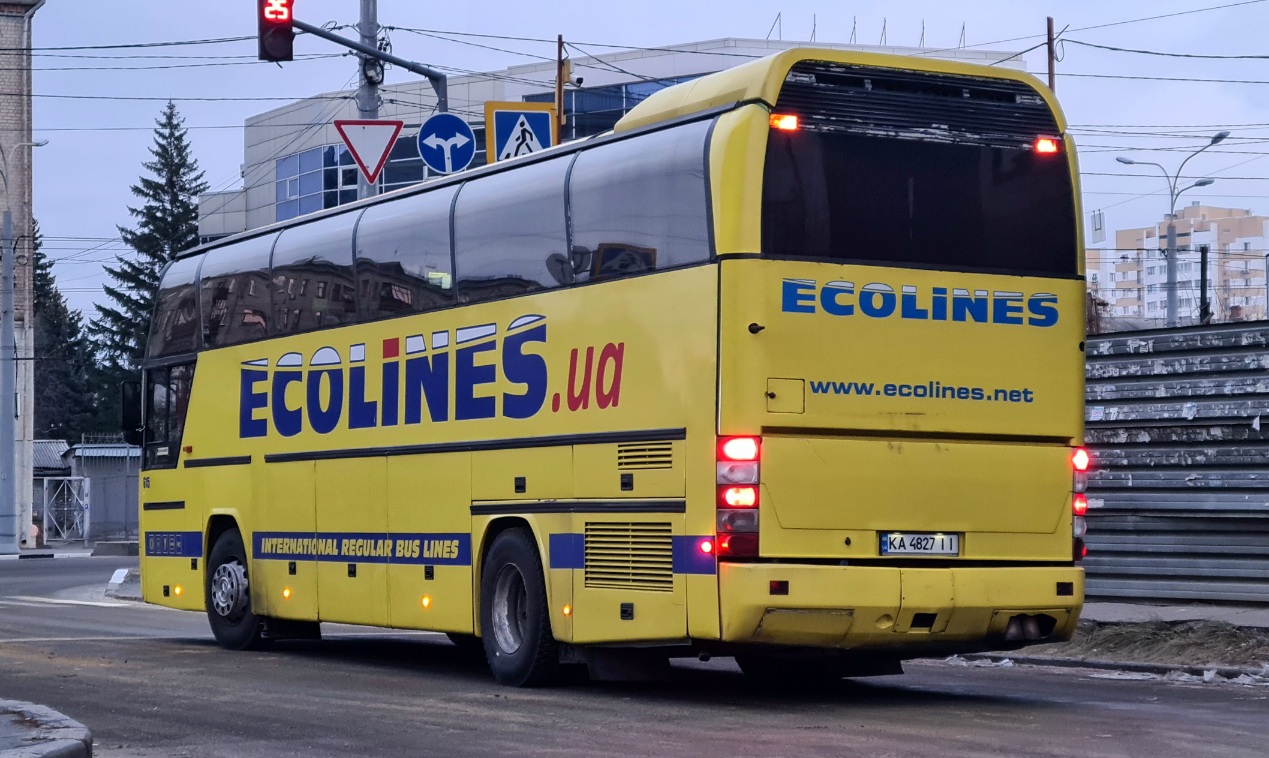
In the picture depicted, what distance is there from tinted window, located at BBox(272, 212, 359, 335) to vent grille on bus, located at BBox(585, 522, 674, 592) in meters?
4.11

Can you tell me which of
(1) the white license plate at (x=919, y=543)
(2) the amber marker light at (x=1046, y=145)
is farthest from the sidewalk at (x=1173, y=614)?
(2) the amber marker light at (x=1046, y=145)

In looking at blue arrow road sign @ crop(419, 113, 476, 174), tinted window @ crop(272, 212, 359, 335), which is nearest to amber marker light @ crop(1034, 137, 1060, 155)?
tinted window @ crop(272, 212, 359, 335)

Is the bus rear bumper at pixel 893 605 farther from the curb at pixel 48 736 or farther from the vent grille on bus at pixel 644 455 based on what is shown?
the curb at pixel 48 736

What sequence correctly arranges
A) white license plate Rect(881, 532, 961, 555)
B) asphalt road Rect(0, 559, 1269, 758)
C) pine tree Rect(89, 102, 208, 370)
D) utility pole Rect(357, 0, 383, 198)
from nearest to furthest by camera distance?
asphalt road Rect(0, 559, 1269, 758), white license plate Rect(881, 532, 961, 555), utility pole Rect(357, 0, 383, 198), pine tree Rect(89, 102, 208, 370)

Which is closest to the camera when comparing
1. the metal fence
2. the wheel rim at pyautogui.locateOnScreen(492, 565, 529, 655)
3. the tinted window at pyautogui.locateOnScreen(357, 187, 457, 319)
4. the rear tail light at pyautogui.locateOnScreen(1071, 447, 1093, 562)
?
the rear tail light at pyautogui.locateOnScreen(1071, 447, 1093, 562)

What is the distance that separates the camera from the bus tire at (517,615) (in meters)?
12.6

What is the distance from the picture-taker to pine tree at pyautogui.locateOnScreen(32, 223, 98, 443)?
331ft

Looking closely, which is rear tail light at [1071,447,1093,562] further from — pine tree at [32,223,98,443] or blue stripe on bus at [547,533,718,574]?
pine tree at [32,223,98,443]

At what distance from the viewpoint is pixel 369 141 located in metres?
21.4

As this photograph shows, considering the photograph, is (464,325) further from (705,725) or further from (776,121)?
(705,725)

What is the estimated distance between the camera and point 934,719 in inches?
421

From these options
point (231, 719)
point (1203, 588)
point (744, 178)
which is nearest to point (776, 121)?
point (744, 178)

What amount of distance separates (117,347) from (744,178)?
88172 millimetres

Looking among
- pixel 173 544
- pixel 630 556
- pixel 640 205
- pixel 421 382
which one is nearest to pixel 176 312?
pixel 173 544
